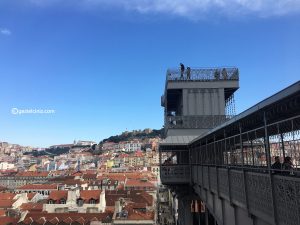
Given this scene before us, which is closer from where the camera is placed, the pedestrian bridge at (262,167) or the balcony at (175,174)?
the pedestrian bridge at (262,167)

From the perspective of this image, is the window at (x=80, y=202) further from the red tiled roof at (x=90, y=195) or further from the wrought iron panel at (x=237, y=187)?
the wrought iron panel at (x=237, y=187)

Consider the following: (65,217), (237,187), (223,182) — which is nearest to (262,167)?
(237,187)

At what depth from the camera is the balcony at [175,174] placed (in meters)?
20.8

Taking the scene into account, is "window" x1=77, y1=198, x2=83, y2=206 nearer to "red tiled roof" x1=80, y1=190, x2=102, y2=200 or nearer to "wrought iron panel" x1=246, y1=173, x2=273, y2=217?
"red tiled roof" x1=80, y1=190, x2=102, y2=200

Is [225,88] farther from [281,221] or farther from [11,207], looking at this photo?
[11,207]

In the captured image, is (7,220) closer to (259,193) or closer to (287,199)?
(259,193)

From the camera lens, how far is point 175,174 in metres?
20.9

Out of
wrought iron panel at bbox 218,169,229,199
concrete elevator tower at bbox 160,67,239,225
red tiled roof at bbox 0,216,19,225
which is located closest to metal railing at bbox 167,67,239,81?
concrete elevator tower at bbox 160,67,239,225

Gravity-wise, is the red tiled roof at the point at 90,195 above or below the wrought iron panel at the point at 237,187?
below

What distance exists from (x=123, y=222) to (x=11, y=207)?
24191 millimetres

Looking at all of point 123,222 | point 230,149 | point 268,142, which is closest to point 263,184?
point 268,142

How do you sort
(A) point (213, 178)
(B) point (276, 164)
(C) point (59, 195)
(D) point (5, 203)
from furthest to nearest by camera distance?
(D) point (5, 203)
(C) point (59, 195)
(A) point (213, 178)
(B) point (276, 164)

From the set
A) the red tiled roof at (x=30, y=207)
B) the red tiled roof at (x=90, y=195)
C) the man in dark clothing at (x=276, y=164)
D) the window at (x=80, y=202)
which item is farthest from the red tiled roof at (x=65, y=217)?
the man in dark clothing at (x=276, y=164)

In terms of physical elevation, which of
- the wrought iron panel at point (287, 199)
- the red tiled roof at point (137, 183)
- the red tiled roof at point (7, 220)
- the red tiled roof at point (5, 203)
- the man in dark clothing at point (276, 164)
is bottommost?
the red tiled roof at point (7, 220)
